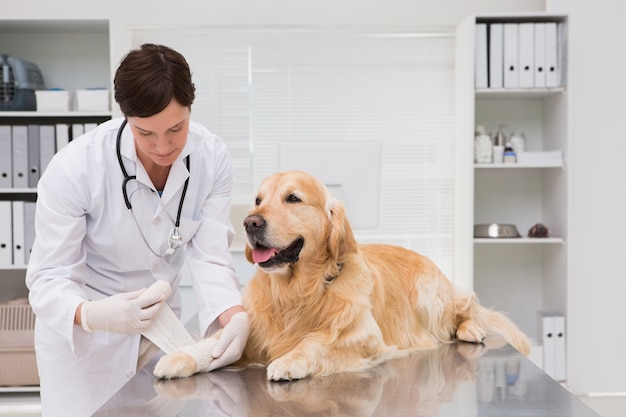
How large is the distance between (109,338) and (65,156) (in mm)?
495

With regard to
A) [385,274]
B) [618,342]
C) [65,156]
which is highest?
[65,156]

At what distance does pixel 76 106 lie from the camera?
4.14 m

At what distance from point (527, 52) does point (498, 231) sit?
38.5 inches

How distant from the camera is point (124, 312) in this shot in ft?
5.20

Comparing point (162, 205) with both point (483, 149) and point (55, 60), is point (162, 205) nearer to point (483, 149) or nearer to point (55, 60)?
point (483, 149)

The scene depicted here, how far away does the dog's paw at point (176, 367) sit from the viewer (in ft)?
4.95

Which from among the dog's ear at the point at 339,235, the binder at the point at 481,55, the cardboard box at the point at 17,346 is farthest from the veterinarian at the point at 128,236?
the binder at the point at 481,55

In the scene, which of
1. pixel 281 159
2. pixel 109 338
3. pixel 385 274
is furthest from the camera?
pixel 281 159

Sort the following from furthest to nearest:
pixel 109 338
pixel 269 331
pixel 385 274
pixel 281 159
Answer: pixel 281 159
pixel 109 338
pixel 385 274
pixel 269 331

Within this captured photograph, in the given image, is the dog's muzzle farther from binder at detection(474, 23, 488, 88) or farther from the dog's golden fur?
binder at detection(474, 23, 488, 88)

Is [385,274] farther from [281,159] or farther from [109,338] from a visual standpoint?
[281,159]

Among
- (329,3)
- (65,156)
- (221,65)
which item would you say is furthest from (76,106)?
(65,156)

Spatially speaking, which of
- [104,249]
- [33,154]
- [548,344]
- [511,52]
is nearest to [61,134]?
[33,154]

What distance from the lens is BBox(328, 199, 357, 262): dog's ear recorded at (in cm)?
159
